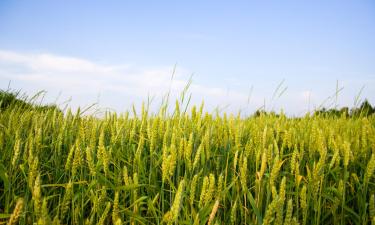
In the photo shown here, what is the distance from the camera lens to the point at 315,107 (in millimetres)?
3104

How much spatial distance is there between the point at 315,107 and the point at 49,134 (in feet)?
7.85

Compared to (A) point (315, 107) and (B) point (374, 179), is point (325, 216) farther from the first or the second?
(A) point (315, 107)

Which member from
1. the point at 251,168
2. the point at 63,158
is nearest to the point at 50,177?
the point at 63,158

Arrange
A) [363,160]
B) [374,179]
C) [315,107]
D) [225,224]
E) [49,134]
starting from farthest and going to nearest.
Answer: [315,107]
[49,134]
[363,160]
[374,179]
[225,224]

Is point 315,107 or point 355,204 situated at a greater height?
point 315,107

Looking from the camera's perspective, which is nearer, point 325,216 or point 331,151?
point 325,216

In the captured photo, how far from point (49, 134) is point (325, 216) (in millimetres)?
1906

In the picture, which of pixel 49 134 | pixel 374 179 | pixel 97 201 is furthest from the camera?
pixel 49 134

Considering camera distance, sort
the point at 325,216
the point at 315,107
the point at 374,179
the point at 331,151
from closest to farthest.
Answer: the point at 325,216, the point at 374,179, the point at 331,151, the point at 315,107

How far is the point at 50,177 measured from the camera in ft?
6.00

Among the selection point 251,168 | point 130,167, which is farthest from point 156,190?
point 251,168

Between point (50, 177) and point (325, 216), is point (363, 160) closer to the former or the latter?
point (325, 216)

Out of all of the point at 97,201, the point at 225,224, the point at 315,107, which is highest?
the point at 315,107

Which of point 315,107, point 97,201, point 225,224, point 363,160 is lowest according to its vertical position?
→ point 225,224
